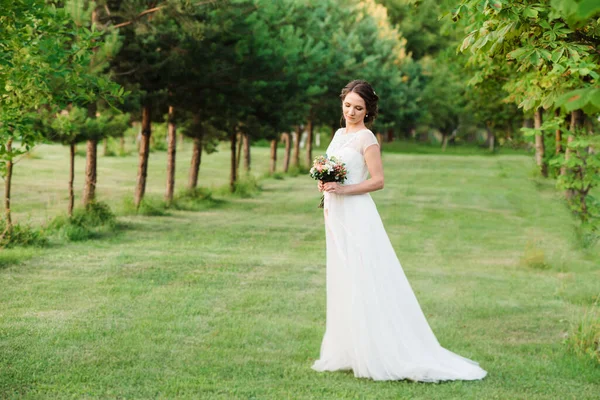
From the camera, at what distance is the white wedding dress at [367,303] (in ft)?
21.4

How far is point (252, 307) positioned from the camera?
31.4 feet

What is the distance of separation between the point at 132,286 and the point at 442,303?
12.4 ft

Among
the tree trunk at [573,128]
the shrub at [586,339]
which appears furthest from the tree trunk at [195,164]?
the shrub at [586,339]

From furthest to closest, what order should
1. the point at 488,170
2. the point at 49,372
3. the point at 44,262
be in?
the point at 488,170 → the point at 44,262 → the point at 49,372

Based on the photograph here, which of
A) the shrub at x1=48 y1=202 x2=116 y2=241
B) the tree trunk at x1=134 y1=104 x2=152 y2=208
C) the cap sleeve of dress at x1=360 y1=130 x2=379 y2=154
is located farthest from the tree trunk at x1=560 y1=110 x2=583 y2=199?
the tree trunk at x1=134 y1=104 x2=152 y2=208

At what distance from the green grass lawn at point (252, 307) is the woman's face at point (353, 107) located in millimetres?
2013

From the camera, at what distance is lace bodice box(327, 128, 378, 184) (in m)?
6.55

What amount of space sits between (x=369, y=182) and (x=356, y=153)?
250 millimetres

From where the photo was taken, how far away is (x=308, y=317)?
9227 mm

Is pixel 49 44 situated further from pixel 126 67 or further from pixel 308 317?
pixel 126 67

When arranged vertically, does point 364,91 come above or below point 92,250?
above

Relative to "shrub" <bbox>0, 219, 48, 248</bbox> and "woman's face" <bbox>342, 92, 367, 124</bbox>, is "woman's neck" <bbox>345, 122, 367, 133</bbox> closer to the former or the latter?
"woman's face" <bbox>342, 92, 367, 124</bbox>

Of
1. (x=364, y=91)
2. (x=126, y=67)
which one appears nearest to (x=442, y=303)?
(x=364, y=91)

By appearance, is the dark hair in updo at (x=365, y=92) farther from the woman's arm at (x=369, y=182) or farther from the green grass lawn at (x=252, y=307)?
the green grass lawn at (x=252, y=307)
